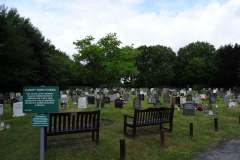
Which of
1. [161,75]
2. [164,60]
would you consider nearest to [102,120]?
Result: [161,75]

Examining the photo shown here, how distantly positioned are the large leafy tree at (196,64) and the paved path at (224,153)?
54720 mm

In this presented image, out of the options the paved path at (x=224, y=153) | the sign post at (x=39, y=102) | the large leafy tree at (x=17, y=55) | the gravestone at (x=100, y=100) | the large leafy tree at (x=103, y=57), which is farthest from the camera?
the large leafy tree at (x=17, y=55)

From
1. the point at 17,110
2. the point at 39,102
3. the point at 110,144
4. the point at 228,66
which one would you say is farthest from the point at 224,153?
the point at 228,66

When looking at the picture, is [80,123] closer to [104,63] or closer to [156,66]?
[104,63]

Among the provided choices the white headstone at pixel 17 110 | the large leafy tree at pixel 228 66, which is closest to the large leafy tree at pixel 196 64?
the large leafy tree at pixel 228 66

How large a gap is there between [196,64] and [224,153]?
59.3 metres

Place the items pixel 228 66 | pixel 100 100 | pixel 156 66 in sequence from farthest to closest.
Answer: pixel 156 66 < pixel 228 66 < pixel 100 100

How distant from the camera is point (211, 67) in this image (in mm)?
65500

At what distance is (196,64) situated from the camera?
6581 cm

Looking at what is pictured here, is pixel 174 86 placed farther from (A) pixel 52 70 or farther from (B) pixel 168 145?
(B) pixel 168 145

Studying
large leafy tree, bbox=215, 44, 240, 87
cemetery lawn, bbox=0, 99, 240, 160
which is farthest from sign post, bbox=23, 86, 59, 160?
large leafy tree, bbox=215, 44, 240, 87

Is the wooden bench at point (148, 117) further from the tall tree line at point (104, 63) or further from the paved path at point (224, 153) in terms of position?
the tall tree line at point (104, 63)

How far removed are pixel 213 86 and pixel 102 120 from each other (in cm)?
5200

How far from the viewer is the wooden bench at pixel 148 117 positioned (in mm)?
9750
